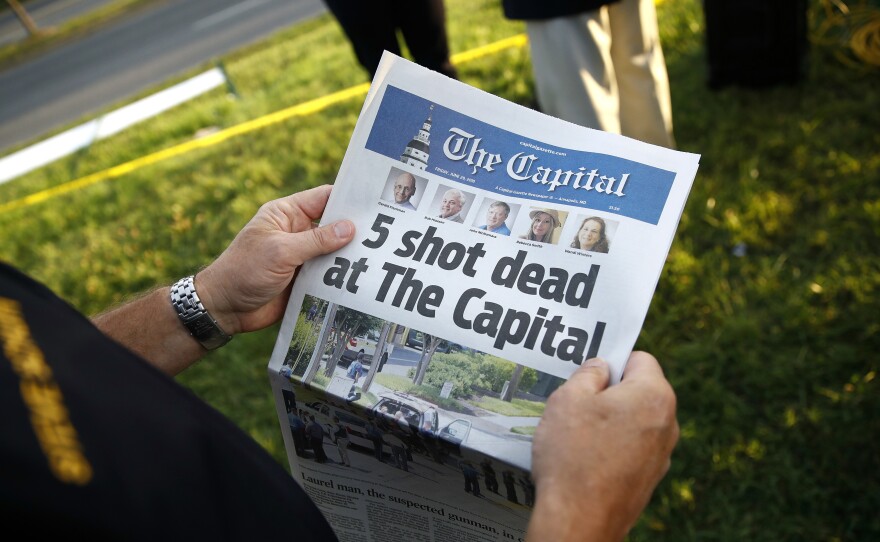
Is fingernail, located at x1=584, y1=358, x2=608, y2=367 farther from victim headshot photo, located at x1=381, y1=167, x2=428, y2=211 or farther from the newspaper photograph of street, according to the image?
victim headshot photo, located at x1=381, y1=167, x2=428, y2=211

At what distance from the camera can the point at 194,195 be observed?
3.20 m

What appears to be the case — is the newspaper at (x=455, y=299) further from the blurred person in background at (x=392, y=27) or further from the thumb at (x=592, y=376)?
the blurred person in background at (x=392, y=27)

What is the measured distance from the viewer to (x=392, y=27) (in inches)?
92.7

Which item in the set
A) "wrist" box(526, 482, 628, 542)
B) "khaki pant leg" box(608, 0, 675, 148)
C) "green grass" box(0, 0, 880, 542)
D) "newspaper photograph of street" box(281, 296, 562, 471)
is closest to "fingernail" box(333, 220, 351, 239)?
"newspaper photograph of street" box(281, 296, 562, 471)

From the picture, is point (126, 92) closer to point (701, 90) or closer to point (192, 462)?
point (701, 90)

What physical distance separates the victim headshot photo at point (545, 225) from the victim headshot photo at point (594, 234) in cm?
3

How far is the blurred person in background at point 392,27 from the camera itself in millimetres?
2240

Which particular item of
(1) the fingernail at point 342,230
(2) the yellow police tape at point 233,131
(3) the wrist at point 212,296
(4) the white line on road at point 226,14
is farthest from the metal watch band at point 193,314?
(4) the white line on road at point 226,14

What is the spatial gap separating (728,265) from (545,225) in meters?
1.27

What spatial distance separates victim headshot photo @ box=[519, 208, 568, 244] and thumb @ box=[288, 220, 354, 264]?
26cm

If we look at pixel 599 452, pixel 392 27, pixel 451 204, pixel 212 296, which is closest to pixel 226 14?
pixel 392 27

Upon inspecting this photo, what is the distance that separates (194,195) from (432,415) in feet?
8.75

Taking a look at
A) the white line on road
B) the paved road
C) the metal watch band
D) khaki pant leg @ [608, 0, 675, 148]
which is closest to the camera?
the metal watch band

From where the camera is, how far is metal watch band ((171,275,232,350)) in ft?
3.46
